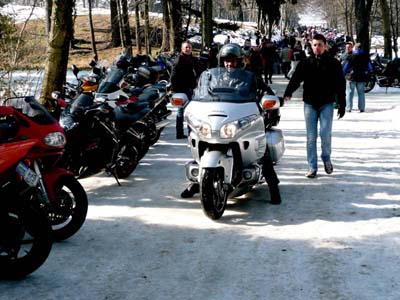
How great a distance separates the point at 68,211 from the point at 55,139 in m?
0.78

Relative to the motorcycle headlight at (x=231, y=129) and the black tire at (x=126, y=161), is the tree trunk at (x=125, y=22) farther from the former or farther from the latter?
the motorcycle headlight at (x=231, y=129)

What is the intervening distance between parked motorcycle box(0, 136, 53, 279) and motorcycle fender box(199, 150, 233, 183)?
184 centimetres

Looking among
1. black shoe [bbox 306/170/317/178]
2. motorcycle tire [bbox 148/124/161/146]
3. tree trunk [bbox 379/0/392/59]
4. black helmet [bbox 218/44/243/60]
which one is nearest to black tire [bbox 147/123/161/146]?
motorcycle tire [bbox 148/124/161/146]

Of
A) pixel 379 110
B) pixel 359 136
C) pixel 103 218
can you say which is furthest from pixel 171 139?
pixel 379 110

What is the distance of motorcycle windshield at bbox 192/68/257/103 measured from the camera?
6332 millimetres

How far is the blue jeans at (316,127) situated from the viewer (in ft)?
25.3

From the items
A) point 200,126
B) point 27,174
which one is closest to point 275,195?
point 200,126

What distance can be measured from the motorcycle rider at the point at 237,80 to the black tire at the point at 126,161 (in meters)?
1.84

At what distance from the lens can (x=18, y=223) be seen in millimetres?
4309

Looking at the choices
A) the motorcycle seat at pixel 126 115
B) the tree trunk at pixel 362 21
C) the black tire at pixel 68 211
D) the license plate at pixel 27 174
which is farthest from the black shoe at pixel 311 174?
the tree trunk at pixel 362 21

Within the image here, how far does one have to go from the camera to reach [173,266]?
4.78 m

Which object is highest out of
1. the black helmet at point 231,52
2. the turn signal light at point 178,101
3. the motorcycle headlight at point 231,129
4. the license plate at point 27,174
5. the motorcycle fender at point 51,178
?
the black helmet at point 231,52

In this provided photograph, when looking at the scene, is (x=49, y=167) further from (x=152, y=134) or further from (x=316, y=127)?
(x=152, y=134)

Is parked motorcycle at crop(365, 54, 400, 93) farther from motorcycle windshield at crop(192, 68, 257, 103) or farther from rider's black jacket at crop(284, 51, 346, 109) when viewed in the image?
motorcycle windshield at crop(192, 68, 257, 103)
